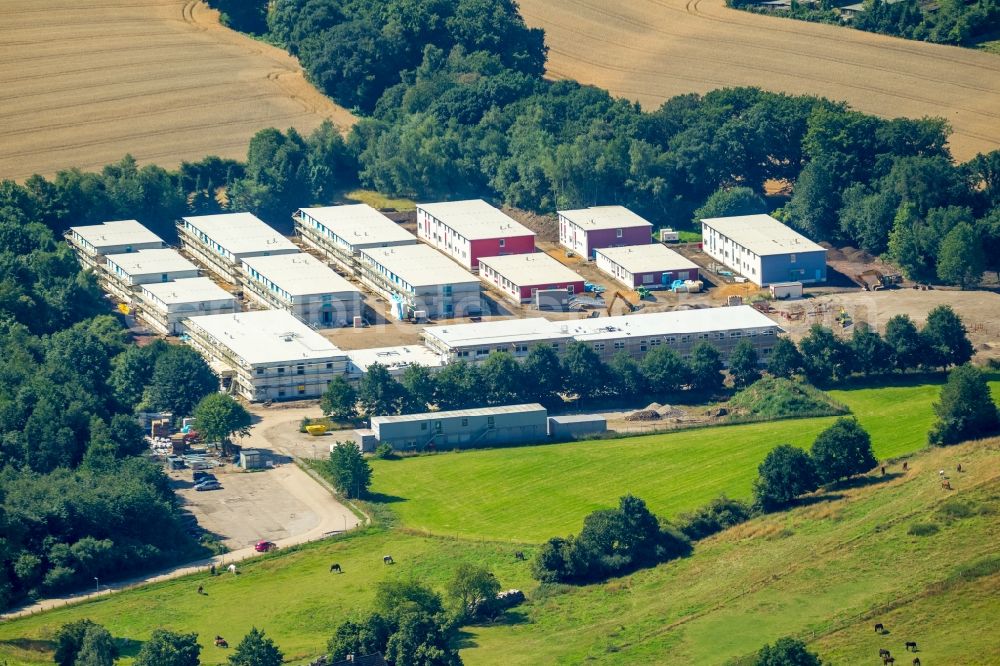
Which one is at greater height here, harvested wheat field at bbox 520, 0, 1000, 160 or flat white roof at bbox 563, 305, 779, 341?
harvested wheat field at bbox 520, 0, 1000, 160

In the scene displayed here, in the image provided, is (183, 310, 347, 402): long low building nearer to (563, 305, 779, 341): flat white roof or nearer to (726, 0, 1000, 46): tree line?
(563, 305, 779, 341): flat white roof

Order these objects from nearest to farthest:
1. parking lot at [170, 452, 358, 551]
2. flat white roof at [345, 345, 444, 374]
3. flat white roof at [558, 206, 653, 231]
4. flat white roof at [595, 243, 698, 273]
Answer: parking lot at [170, 452, 358, 551] → flat white roof at [345, 345, 444, 374] → flat white roof at [595, 243, 698, 273] → flat white roof at [558, 206, 653, 231]

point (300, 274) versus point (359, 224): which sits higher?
point (359, 224)

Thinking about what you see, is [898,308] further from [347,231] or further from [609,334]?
[347,231]

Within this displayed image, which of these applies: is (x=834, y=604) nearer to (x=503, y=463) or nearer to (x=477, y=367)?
(x=503, y=463)

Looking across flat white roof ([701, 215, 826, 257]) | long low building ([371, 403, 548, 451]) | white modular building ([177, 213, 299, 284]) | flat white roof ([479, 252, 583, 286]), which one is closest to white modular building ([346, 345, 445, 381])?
long low building ([371, 403, 548, 451])

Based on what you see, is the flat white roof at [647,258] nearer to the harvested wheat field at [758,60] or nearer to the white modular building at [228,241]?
the white modular building at [228,241]

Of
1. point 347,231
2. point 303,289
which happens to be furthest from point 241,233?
point 303,289
